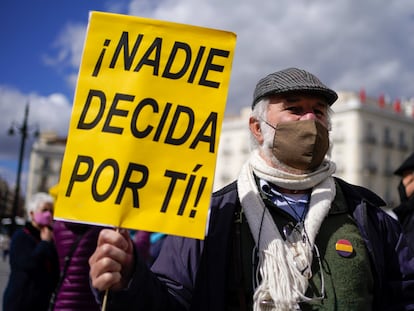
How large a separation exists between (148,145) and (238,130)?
2292 inches

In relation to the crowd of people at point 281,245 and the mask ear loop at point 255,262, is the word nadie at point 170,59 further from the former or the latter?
the mask ear loop at point 255,262

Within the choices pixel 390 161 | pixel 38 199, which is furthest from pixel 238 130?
pixel 38 199

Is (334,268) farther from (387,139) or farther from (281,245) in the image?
(387,139)

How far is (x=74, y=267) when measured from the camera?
348 centimetres

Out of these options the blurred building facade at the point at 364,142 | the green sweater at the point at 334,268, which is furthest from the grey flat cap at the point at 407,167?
the blurred building facade at the point at 364,142

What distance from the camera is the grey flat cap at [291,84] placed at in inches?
84.5

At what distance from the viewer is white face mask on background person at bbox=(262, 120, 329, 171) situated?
2131mm

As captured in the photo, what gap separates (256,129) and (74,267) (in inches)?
74.5

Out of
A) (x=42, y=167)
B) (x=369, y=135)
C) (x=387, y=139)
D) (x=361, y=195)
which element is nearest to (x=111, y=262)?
(x=361, y=195)

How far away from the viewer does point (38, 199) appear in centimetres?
485

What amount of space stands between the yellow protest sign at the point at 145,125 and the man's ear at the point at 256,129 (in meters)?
0.46

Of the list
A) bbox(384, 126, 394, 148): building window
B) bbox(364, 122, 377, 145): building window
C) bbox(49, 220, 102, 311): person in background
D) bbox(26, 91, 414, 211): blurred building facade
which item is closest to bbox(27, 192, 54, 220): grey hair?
bbox(49, 220, 102, 311): person in background

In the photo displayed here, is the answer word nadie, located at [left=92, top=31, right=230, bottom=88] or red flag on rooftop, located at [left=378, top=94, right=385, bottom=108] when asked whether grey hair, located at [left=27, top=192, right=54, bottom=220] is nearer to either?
word nadie, located at [left=92, top=31, right=230, bottom=88]

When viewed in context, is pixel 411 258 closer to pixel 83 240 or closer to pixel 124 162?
pixel 124 162
